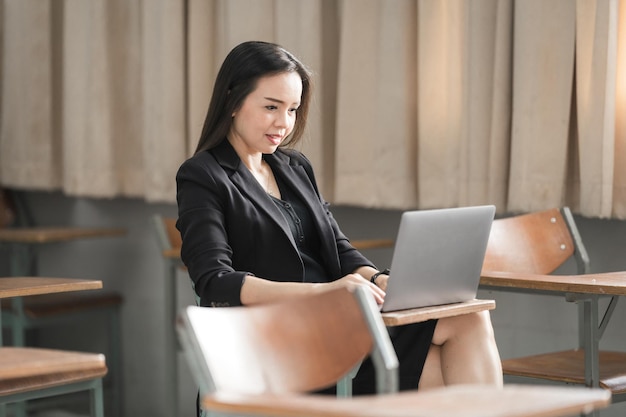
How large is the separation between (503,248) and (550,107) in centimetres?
52

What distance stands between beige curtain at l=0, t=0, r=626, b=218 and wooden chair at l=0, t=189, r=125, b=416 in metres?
0.28

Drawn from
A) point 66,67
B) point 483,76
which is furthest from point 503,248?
point 66,67

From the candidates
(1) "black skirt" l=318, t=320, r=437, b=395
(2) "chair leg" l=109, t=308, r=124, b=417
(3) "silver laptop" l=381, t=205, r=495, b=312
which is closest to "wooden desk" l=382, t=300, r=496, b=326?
(3) "silver laptop" l=381, t=205, r=495, b=312

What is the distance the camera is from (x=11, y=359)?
1799 millimetres

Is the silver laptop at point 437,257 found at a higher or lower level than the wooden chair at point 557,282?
higher

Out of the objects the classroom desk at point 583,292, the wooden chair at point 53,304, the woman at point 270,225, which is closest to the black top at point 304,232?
the woman at point 270,225

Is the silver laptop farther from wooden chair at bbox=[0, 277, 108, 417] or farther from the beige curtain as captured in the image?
the beige curtain

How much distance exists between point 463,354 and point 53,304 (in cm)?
255

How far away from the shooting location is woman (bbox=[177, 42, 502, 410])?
2.45 meters

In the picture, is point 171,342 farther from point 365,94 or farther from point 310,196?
point 310,196

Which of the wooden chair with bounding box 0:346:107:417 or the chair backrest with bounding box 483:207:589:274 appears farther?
the chair backrest with bounding box 483:207:589:274

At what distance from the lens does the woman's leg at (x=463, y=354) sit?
7.95 ft

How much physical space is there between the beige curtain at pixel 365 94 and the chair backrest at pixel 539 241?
0.12 meters

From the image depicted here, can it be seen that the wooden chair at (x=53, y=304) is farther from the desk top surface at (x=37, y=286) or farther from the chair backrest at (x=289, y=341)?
the chair backrest at (x=289, y=341)
